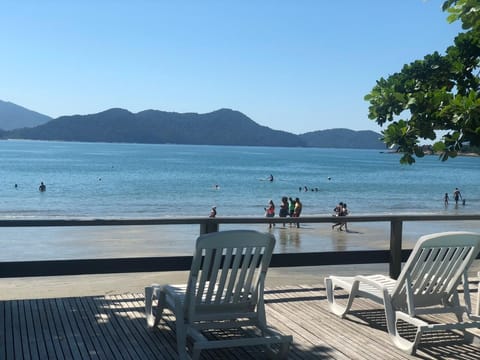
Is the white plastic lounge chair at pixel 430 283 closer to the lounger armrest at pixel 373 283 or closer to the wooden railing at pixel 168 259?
the lounger armrest at pixel 373 283

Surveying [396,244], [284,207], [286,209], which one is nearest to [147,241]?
[284,207]

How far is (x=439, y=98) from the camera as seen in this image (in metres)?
3.95

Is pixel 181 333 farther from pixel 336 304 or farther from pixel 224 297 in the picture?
pixel 336 304

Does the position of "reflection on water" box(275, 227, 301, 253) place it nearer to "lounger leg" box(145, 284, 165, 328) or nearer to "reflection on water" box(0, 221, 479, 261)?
"reflection on water" box(0, 221, 479, 261)

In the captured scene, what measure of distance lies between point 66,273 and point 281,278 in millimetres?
7499

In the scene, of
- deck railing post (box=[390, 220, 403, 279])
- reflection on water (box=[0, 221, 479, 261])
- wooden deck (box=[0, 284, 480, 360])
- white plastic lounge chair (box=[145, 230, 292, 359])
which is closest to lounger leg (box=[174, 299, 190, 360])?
white plastic lounge chair (box=[145, 230, 292, 359])

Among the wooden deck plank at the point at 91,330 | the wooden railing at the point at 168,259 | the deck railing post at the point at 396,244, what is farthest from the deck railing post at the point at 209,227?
the deck railing post at the point at 396,244

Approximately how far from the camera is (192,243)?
21.0m

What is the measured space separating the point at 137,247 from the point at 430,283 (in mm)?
15401

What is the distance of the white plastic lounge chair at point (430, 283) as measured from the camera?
477 centimetres

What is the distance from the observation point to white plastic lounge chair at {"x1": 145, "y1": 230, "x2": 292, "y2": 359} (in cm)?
442

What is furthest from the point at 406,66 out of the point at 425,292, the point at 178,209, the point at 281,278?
the point at 178,209

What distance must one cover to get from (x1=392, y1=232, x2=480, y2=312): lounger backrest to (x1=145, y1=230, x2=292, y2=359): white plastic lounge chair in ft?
3.55

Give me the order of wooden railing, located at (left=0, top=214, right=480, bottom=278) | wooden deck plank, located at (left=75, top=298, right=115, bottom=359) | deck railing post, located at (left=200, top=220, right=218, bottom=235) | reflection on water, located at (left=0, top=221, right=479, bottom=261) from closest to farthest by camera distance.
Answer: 1. wooden deck plank, located at (left=75, top=298, right=115, bottom=359)
2. wooden railing, located at (left=0, top=214, right=480, bottom=278)
3. deck railing post, located at (left=200, top=220, right=218, bottom=235)
4. reflection on water, located at (left=0, top=221, right=479, bottom=261)
